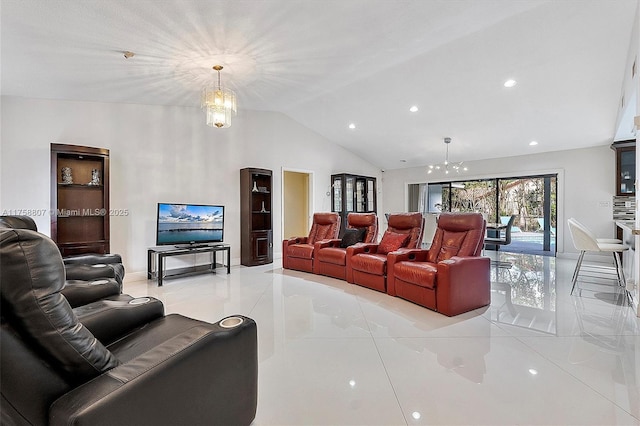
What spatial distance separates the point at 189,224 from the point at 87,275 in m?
2.10

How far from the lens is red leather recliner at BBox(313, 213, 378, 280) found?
15.3 feet

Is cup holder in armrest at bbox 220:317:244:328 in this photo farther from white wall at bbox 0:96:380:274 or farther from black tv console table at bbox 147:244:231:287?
white wall at bbox 0:96:380:274

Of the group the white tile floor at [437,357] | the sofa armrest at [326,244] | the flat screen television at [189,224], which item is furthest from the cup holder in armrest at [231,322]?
the flat screen television at [189,224]

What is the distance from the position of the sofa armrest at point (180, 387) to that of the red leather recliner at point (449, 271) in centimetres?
225

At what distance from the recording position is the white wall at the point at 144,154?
3992 millimetres

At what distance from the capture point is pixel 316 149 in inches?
294

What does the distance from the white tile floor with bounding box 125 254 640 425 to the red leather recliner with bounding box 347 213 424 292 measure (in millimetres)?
218

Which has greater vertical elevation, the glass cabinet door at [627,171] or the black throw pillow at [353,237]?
the glass cabinet door at [627,171]

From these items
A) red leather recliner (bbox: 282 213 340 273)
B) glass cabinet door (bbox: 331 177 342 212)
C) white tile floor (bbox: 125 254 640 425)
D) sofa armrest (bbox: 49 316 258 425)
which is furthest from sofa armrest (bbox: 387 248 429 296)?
glass cabinet door (bbox: 331 177 342 212)

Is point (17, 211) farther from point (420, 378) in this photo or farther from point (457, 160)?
point (457, 160)

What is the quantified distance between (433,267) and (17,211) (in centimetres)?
520

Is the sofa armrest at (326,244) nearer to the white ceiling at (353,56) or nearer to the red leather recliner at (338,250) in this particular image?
the red leather recliner at (338,250)

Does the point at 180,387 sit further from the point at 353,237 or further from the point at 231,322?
the point at 353,237

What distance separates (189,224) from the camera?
16.2 ft
